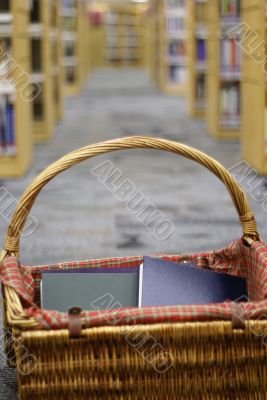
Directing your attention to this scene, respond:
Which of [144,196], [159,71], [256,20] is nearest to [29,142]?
[144,196]

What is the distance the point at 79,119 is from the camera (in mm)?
8211

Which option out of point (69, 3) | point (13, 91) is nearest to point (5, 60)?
point (13, 91)

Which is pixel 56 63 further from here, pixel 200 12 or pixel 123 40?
pixel 123 40

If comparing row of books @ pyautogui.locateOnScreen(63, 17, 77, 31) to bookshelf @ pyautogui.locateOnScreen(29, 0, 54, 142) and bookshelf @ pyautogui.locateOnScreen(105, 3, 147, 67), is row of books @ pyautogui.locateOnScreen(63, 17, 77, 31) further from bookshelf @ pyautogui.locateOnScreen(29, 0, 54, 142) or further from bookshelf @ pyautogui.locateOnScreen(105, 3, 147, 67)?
bookshelf @ pyautogui.locateOnScreen(105, 3, 147, 67)

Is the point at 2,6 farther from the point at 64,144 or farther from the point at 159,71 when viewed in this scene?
the point at 159,71

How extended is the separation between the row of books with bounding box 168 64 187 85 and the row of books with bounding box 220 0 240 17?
5372mm

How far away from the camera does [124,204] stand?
3949mm

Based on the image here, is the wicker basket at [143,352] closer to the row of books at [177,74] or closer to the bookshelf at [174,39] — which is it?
the bookshelf at [174,39]

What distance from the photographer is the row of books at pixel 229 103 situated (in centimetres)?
661

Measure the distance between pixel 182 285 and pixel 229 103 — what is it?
520 cm

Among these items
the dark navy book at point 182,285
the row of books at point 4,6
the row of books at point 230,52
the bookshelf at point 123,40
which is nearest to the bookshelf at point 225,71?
the row of books at point 230,52

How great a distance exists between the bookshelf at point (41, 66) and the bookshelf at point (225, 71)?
1502 mm

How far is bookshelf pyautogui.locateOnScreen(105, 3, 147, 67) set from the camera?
2303 centimetres

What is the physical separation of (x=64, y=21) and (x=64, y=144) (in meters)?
5.56
